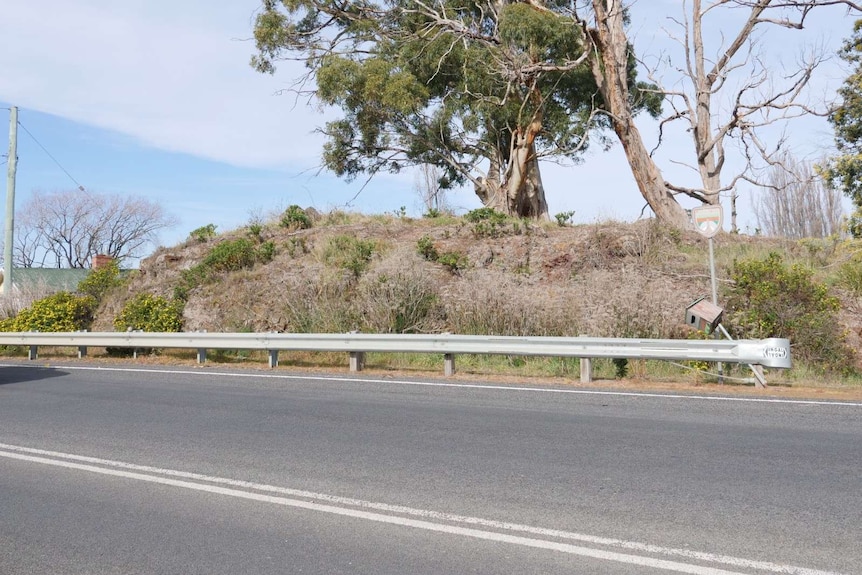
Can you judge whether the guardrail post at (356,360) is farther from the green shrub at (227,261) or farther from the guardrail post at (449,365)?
the green shrub at (227,261)

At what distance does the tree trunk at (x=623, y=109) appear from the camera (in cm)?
2169

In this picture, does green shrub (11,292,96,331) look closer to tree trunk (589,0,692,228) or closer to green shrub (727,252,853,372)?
tree trunk (589,0,692,228)

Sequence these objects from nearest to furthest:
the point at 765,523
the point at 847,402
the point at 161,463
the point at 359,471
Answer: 1. the point at 765,523
2. the point at 359,471
3. the point at 161,463
4. the point at 847,402

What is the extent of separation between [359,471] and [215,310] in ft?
48.3

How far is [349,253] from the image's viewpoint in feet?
66.3

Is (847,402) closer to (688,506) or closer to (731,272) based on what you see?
(688,506)

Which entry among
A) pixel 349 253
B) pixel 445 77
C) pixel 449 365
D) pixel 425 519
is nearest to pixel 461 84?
pixel 445 77

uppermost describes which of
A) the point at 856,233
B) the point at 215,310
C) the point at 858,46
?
the point at 858,46

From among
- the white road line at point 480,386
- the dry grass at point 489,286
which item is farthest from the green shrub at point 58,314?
the white road line at point 480,386

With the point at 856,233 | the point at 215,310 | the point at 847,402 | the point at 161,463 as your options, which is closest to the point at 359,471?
the point at 161,463

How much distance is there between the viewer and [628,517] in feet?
16.0

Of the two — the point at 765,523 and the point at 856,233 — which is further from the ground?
the point at 856,233

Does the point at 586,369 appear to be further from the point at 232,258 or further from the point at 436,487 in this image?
the point at 232,258

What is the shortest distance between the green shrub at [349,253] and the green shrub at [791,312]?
8840 millimetres
